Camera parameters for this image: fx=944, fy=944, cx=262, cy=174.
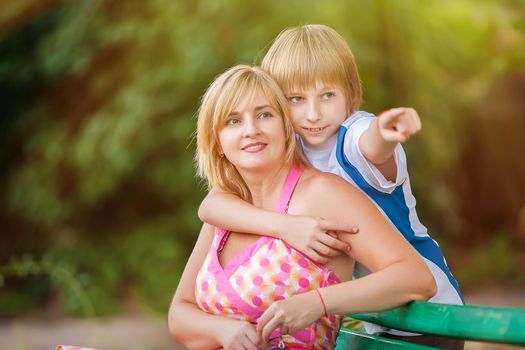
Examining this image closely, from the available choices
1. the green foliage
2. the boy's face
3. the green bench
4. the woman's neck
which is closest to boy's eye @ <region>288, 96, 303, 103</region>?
the boy's face

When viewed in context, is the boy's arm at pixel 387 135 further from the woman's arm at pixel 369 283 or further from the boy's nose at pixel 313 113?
the boy's nose at pixel 313 113

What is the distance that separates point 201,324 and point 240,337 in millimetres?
155

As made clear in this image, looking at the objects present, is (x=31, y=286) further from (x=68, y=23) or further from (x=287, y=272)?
(x=287, y=272)

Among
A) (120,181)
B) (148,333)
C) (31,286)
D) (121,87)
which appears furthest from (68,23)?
(148,333)

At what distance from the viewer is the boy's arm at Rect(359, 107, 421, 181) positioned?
5.69ft

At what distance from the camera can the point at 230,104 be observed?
204 cm

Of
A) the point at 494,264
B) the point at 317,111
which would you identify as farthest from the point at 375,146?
the point at 494,264

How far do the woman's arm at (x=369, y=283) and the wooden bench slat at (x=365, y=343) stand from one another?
12 cm

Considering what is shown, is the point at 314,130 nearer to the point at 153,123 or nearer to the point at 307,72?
the point at 307,72

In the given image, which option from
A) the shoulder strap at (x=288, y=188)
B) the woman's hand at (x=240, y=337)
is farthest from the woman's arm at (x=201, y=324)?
the shoulder strap at (x=288, y=188)

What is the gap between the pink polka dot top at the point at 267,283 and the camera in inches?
74.7

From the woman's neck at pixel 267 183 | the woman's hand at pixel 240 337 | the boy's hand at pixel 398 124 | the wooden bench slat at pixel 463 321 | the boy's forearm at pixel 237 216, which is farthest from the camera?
the woman's neck at pixel 267 183

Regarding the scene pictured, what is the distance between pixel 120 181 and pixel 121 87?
2.52ft

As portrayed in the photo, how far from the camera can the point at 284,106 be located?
2.09m
